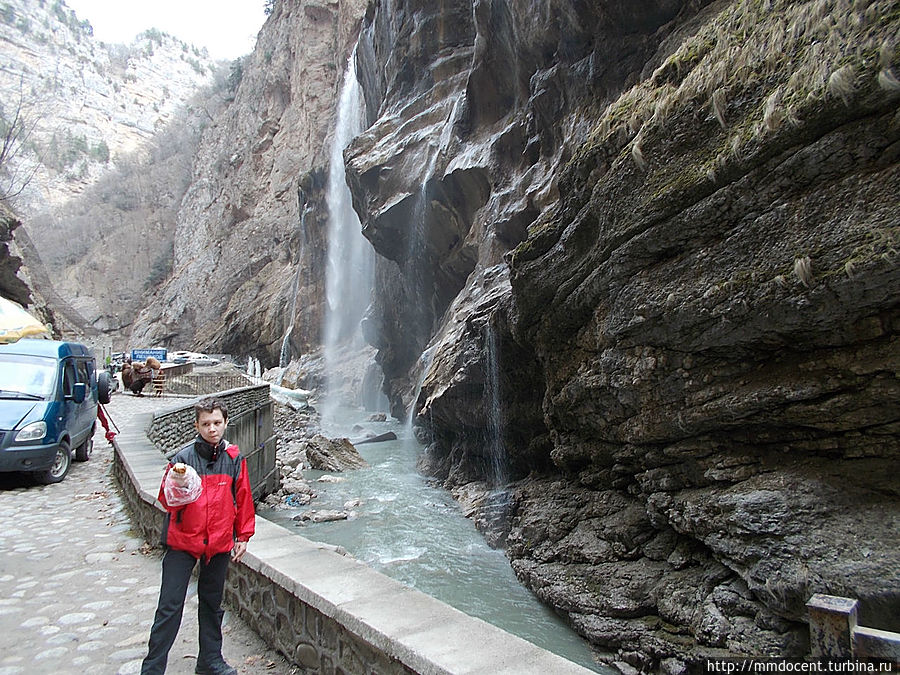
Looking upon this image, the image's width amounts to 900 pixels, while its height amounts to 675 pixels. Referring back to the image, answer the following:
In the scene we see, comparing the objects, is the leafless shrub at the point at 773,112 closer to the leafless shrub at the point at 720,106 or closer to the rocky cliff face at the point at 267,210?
the leafless shrub at the point at 720,106

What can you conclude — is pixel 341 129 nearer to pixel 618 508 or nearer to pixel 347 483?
pixel 347 483

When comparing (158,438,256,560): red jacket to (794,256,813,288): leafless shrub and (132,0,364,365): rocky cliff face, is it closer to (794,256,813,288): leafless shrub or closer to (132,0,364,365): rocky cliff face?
(794,256,813,288): leafless shrub

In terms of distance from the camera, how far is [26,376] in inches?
330

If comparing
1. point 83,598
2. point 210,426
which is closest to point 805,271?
point 210,426

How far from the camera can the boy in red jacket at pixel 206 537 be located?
2814mm

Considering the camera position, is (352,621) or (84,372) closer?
(352,621)

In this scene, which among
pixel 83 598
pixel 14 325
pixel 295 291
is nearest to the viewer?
pixel 83 598

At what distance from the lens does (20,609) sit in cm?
396

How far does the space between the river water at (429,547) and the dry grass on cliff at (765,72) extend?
6.20m

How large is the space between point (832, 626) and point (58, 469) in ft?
32.3

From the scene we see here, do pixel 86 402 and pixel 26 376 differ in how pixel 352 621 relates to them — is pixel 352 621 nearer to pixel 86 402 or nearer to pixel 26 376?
pixel 26 376

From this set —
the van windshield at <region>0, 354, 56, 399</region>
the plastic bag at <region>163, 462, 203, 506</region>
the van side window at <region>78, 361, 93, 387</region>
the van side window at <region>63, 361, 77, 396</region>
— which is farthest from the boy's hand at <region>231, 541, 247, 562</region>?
the van side window at <region>78, 361, 93, 387</region>

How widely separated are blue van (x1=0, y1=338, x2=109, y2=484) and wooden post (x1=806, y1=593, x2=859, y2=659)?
9.35 meters

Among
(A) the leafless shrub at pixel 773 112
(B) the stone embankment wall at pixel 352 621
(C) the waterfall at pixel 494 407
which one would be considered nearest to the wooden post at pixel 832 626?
(B) the stone embankment wall at pixel 352 621
